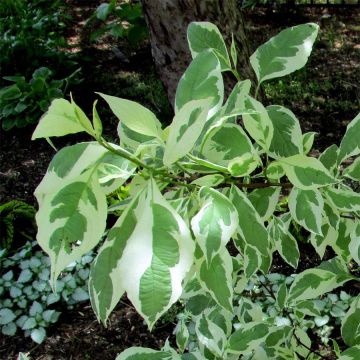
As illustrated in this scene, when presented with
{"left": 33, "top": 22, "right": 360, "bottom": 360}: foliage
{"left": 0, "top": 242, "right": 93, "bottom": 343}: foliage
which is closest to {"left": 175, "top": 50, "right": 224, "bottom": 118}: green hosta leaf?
{"left": 33, "top": 22, "right": 360, "bottom": 360}: foliage

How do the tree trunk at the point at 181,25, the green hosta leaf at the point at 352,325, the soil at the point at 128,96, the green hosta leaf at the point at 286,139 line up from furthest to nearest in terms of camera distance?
the soil at the point at 128,96
the tree trunk at the point at 181,25
the green hosta leaf at the point at 352,325
the green hosta leaf at the point at 286,139

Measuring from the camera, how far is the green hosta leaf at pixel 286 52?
0.96 m

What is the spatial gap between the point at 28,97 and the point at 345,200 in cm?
361

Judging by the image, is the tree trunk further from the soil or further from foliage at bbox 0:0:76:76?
foliage at bbox 0:0:76:76

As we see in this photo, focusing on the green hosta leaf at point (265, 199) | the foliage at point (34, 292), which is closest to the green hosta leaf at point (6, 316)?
the foliage at point (34, 292)

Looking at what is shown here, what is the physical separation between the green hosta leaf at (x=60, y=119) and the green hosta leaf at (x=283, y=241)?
2.27 feet

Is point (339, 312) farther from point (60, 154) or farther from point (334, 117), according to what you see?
point (60, 154)

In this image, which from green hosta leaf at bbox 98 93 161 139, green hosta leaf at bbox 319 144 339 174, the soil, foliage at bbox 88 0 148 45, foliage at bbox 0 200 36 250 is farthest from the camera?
foliage at bbox 88 0 148 45

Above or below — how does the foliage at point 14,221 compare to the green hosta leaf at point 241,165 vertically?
below

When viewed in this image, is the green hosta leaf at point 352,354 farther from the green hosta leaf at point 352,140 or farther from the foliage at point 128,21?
the foliage at point 128,21

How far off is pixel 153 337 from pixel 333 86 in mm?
2415

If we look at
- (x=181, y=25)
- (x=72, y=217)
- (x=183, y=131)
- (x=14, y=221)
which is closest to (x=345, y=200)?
(x=183, y=131)

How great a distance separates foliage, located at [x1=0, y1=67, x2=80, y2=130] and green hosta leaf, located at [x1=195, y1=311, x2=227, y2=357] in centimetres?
303

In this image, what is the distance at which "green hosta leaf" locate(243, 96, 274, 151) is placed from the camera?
34.4 inches
